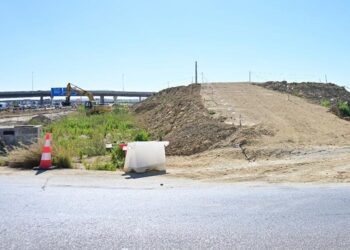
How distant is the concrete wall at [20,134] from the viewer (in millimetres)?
17016

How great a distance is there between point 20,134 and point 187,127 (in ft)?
24.3

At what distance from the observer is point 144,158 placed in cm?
1282

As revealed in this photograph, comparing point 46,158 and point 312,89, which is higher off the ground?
point 312,89

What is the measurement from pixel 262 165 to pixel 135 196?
522 cm

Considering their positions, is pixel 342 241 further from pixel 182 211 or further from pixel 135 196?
pixel 135 196

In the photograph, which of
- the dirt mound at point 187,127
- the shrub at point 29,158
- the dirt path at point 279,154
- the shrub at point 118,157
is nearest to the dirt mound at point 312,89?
the dirt mound at point 187,127

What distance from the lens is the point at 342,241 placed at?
6004 millimetres

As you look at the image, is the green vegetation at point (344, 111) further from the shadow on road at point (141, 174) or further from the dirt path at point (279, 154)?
the shadow on road at point (141, 174)

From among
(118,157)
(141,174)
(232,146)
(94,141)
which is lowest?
(141,174)

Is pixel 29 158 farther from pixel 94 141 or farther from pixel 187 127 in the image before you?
pixel 187 127

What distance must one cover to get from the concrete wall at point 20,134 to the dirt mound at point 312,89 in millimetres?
28186

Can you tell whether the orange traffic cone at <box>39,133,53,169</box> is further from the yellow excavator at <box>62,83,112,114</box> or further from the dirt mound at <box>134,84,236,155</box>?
the yellow excavator at <box>62,83,112,114</box>

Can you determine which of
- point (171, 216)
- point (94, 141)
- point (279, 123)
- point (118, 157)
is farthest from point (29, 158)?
point (279, 123)

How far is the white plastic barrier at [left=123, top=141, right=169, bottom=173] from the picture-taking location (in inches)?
499
